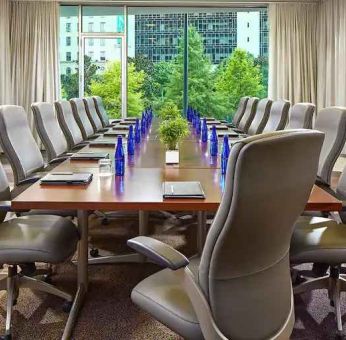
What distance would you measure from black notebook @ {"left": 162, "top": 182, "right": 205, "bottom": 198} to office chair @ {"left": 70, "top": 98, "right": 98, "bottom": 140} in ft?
9.91

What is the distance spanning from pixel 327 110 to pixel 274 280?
81.3 inches

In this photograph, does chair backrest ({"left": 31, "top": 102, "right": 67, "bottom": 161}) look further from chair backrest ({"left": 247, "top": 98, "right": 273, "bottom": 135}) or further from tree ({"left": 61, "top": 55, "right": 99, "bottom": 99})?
tree ({"left": 61, "top": 55, "right": 99, "bottom": 99})

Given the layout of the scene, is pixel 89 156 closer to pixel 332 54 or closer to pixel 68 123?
pixel 68 123

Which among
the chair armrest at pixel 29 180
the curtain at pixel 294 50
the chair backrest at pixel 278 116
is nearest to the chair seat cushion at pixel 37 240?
the chair armrest at pixel 29 180

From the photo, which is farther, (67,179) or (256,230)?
(67,179)

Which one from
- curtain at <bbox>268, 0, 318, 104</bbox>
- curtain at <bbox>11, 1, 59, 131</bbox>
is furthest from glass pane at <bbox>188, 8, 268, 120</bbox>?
curtain at <bbox>11, 1, 59, 131</bbox>

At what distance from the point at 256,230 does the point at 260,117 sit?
4419mm

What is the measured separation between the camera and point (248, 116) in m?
6.35

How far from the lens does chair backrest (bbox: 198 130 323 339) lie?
1284 millimetres

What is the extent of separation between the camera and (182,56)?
9273mm

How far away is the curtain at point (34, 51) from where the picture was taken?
8.54 m

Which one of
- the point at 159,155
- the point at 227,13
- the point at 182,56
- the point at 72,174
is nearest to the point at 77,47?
the point at 182,56

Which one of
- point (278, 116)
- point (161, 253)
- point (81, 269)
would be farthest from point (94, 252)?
point (278, 116)

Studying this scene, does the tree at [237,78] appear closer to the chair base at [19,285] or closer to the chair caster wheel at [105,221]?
the chair caster wheel at [105,221]
